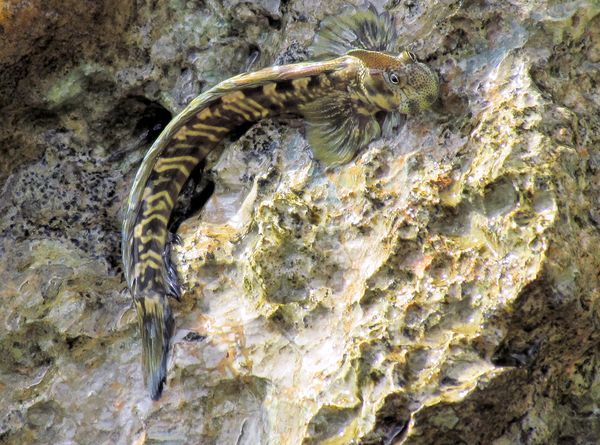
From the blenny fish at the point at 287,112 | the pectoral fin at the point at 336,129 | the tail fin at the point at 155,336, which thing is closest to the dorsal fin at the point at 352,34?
the blenny fish at the point at 287,112

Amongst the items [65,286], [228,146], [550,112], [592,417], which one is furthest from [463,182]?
[65,286]

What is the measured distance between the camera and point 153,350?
2.82m

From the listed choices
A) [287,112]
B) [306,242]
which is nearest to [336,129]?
[287,112]

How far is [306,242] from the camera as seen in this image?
277 centimetres

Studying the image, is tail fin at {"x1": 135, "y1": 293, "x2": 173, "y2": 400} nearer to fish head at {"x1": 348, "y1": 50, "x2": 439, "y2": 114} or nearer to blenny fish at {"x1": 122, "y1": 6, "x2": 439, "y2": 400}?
blenny fish at {"x1": 122, "y1": 6, "x2": 439, "y2": 400}

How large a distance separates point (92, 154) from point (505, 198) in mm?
1995

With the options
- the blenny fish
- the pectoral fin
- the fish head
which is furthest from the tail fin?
the fish head

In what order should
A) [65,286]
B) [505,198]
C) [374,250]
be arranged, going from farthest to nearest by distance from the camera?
[65,286]
[374,250]
[505,198]

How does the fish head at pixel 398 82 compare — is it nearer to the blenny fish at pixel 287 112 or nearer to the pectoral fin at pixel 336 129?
the blenny fish at pixel 287 112

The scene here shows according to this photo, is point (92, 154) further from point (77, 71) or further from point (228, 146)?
point (228, 146)

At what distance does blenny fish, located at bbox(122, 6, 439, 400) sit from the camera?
9.84 ft

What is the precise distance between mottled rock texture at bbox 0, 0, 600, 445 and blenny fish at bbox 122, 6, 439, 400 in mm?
90

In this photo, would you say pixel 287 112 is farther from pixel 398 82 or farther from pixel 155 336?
pixel 155 336

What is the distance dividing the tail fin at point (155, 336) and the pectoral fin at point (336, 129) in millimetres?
913
